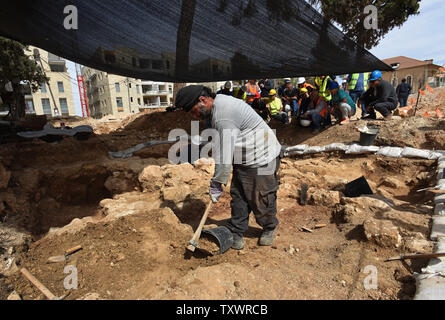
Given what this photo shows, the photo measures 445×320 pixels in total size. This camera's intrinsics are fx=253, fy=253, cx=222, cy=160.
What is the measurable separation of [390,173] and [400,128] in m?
1.44

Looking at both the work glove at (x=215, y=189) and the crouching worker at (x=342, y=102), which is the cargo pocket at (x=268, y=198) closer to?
the work glove at (x=215, y=189)

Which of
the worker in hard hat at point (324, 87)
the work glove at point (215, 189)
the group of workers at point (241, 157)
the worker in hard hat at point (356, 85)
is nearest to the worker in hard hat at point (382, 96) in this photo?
the worker in hard hat at point (356, 85)

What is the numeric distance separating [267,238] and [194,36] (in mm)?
3055

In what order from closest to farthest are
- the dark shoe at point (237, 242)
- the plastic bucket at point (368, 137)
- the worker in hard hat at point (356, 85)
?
1. the dark shoe at point (237, 242)
2. the plastic bucket at point (368, 137)
3. the worker in hard hat at point (356, 85)

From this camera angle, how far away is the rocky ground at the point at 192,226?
1.81 m

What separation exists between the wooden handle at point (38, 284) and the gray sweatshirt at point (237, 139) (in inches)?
56.0

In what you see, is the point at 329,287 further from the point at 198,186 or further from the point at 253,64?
the point at 253,64

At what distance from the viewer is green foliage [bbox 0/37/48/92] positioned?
416 inches

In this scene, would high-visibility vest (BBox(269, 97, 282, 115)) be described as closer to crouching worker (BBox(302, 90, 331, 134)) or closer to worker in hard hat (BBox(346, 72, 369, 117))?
crouching worker (BBox(302, 90, 331, 134))

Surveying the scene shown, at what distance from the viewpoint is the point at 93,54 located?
13.5 feet

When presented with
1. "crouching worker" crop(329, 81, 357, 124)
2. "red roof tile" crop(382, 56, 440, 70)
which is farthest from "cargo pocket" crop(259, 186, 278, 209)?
"red roof tile" crop(382, 56, 440, 70)
